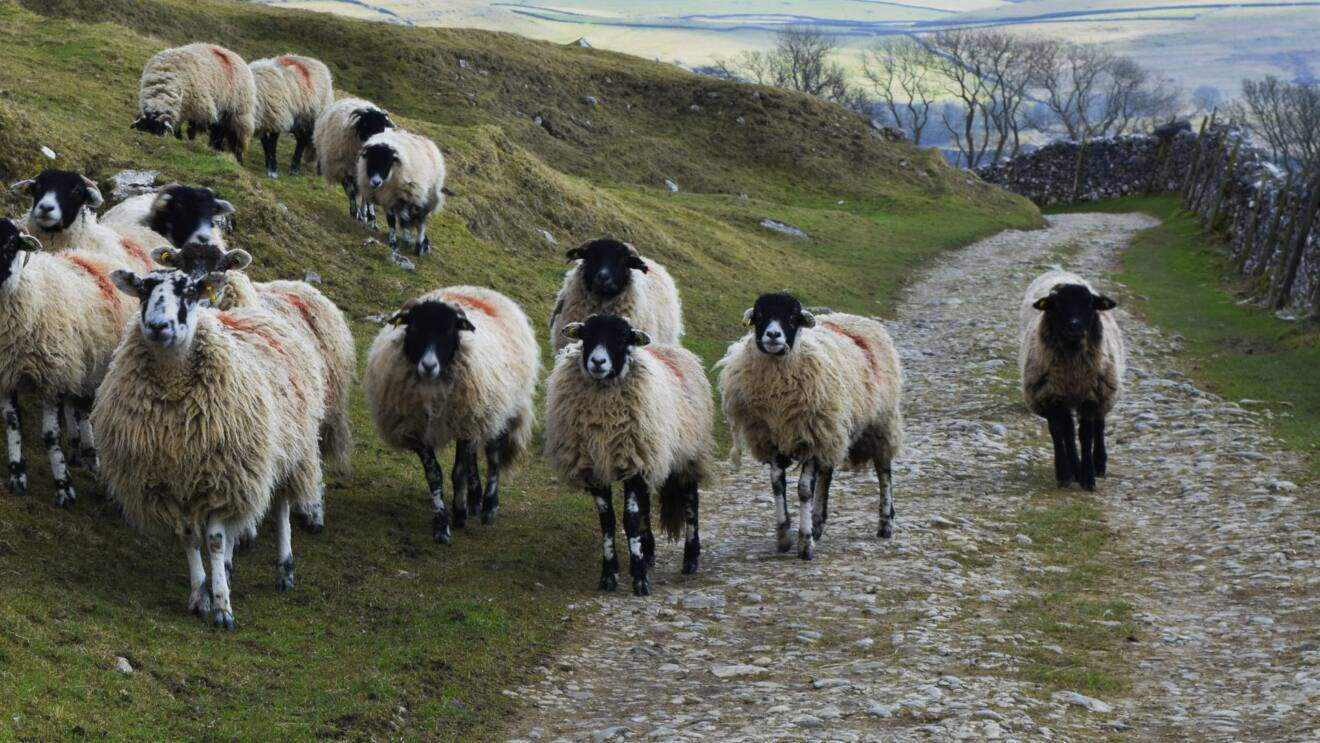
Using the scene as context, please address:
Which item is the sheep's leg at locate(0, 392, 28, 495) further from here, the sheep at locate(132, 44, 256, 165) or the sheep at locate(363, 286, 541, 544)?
the sheep at locate(132, 44, 256, 165)

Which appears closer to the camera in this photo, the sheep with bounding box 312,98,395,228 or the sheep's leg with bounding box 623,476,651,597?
the sheep's leg with bounding box 623,476,651,597

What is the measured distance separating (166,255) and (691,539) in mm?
5239

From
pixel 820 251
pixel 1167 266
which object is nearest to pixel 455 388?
pixel 820 251

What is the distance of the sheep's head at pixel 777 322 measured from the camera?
11695 mm

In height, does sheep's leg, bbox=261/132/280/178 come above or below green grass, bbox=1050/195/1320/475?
above

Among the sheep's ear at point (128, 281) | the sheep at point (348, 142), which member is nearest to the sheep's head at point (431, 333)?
the sheep's ear at point (128, 281)

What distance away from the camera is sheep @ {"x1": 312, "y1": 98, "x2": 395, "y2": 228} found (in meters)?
21.5

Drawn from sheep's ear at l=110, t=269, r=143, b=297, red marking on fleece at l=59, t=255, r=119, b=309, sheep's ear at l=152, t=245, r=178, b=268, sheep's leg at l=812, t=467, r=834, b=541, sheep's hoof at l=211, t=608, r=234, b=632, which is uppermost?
sheep's ear at l=110, t=269, r=143, b=297

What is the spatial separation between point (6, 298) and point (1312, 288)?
25028 mm

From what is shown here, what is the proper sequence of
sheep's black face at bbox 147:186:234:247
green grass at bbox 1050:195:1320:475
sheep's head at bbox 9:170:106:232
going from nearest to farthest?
sheep's head at bbox 9:170:106:232 → sheep's black face at bbox 147:186:234:247 → green grass at bbox 1050:195:1320:475

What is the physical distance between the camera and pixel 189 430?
340 inches

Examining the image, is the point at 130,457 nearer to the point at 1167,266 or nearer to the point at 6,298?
the point at 6,298

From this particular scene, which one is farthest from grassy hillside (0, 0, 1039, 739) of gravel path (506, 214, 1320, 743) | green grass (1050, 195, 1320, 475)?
green grass (1050, 195, 1320, 475)

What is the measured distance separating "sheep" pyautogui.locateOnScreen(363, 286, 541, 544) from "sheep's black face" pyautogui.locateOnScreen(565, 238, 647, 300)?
2418mm
